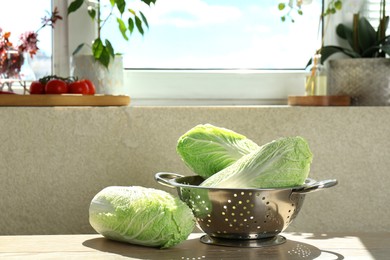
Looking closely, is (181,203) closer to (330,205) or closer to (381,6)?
(330,205)

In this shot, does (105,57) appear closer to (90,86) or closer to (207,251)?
(90,86)

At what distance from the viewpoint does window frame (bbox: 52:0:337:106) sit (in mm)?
2293

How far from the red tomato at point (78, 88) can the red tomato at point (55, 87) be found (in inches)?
0.6

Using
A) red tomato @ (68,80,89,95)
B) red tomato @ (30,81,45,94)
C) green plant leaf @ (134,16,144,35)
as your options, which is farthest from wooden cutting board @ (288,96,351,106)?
red tomato @ (30,81,45,94)

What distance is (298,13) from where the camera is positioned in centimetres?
227

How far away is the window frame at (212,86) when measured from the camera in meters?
2.29

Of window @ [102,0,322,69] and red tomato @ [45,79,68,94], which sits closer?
red tomato @ [45,79,68,94]

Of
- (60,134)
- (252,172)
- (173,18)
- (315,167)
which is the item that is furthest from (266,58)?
(252,172)

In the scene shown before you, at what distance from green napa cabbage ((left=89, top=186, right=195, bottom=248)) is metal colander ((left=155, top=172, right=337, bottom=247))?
3cm

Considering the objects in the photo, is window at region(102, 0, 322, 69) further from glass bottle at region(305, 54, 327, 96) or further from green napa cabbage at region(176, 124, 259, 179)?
green napa cabbage at region(176, 124, 259, 179)

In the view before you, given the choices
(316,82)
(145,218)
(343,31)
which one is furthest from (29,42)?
(145,218)

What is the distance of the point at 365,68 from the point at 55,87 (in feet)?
2.87

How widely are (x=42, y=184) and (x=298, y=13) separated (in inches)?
36.9

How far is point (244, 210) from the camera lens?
114 cm
